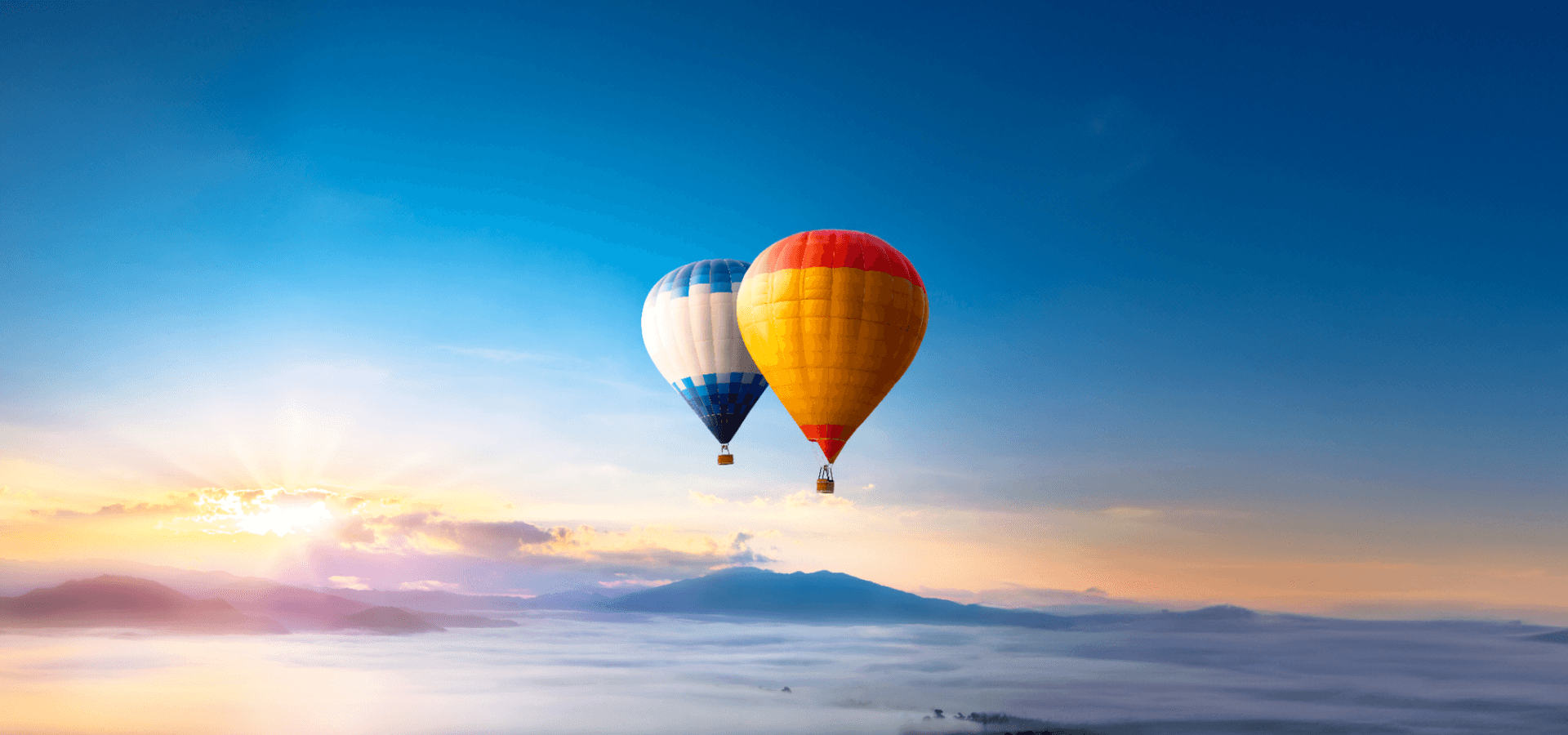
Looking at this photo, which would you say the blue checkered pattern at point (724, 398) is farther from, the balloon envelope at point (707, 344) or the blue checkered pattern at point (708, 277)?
the blue checkered pattern at point (708, 277)

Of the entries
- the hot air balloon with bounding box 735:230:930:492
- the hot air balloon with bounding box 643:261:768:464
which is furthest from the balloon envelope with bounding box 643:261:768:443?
the hot air balloon with bounding box 735:230:930:492

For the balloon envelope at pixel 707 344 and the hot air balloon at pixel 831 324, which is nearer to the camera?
the hot air balloon at pixel 831 324

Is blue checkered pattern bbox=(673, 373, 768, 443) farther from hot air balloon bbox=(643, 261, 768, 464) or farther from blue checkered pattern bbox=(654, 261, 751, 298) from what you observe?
blue checkered pattern bbox=(654, 261, 751, 298)

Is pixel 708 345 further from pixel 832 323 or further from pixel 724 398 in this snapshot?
pixel 832 323

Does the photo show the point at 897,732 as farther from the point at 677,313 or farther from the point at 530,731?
the point at 677,313

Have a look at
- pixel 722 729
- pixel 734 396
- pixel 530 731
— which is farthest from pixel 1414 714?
pixel 734 396

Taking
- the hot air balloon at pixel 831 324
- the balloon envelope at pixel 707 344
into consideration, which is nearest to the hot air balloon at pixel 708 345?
the balloon envelope at pixel 707 344

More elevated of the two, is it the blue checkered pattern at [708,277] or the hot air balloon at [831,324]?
the blue checkered pattern at [708,277]
